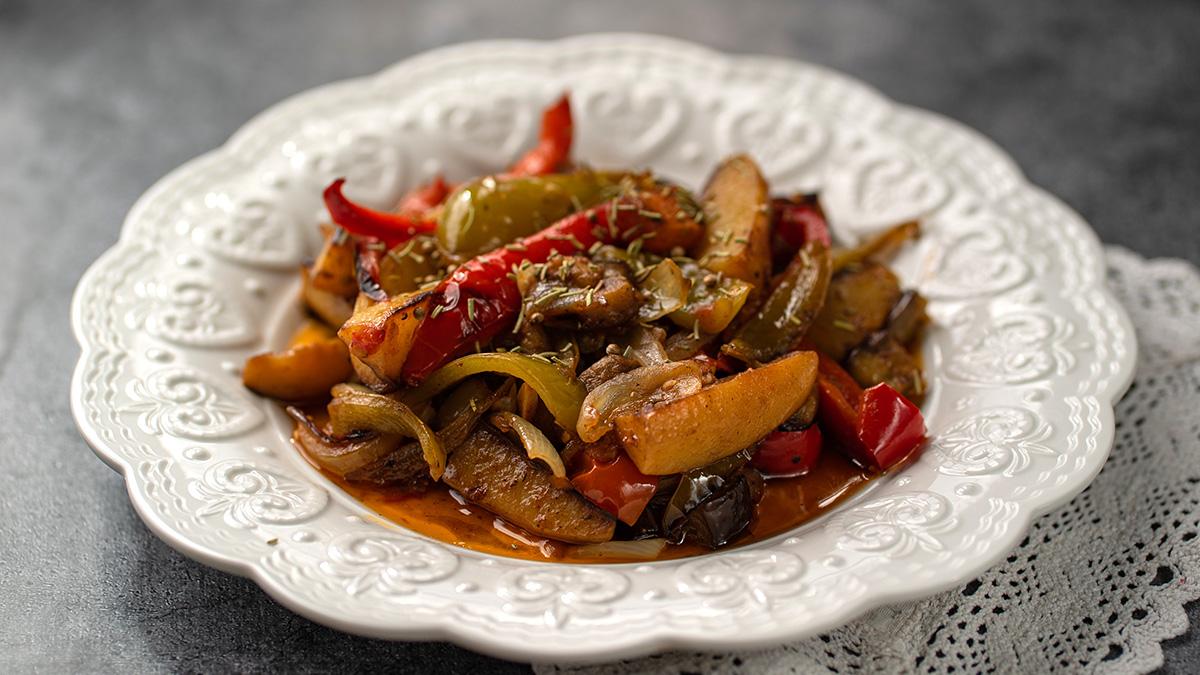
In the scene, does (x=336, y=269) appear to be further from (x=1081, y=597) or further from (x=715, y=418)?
(x=1081, y=597)

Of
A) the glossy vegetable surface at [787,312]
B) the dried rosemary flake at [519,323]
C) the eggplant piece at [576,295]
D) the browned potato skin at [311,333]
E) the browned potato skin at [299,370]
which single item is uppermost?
the eggplant piece at [576,295]

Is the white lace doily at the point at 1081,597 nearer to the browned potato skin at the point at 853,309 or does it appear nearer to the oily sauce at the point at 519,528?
the oily sauce at the point at 519,528

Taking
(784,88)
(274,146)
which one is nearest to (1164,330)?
(784,88)

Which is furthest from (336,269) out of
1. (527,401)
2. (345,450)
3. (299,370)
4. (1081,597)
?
(1081,597)

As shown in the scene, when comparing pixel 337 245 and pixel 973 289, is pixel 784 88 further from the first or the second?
pixel 337 245

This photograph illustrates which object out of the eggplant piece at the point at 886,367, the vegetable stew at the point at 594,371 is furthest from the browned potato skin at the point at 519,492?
the eggplant piece at the point at 886,367

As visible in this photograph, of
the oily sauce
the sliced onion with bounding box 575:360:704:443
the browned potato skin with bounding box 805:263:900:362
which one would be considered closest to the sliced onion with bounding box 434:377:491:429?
the oily sauce

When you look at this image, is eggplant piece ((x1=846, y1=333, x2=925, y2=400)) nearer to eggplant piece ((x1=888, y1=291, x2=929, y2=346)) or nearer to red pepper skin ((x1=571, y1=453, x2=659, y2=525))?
eggplant piece ((x1=888, y1=291, x2=929, y2=346))
